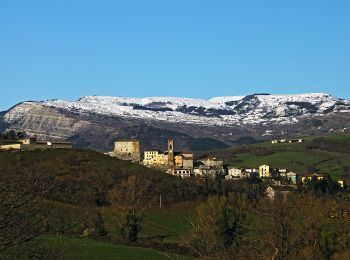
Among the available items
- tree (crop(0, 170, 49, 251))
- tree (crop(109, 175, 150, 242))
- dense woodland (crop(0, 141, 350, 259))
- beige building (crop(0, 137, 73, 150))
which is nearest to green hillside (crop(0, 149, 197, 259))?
dense woodland (crop(0, 141, 350, 259))

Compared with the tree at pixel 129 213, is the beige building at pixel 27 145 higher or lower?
higher

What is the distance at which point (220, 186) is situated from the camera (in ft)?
434

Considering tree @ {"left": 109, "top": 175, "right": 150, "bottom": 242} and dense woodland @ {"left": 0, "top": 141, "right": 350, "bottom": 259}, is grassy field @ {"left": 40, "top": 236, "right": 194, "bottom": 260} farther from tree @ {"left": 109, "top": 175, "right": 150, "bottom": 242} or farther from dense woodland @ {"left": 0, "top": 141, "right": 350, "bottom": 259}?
tree @ {"left": 109, "top": 175, "right": 150, "bottom": 242}

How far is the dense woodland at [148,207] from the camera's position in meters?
17.8

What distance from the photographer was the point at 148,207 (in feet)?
356

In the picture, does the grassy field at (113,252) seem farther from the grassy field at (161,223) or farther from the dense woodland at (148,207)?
the grassy field at (161,223)

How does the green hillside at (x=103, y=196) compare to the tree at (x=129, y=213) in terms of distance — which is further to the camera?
the tree at (x=129, y=213)

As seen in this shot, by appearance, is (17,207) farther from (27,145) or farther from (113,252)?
(27,145)

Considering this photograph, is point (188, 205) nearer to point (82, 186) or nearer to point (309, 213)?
point (82, 186)

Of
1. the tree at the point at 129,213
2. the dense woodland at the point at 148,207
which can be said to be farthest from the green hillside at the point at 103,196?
the tree at the point at 129,213

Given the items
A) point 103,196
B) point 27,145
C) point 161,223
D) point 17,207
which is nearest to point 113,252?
point 161,223

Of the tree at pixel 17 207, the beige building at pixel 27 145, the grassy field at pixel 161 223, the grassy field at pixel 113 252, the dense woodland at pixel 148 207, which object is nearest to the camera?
the tree at pixel 17 207

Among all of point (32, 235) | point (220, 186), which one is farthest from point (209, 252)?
point (220, 186)

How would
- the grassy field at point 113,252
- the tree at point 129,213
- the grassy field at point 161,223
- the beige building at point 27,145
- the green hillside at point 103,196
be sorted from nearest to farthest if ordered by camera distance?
1. the grassy field at point 113,252
2. the green hillside at point 103,196
3. the tree at point 129,213
4. the grassy field at point 161,223
5. the beige building at point 27,145
